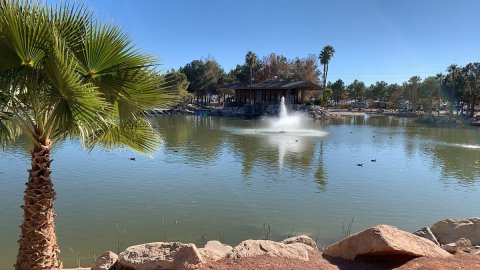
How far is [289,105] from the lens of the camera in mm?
65812

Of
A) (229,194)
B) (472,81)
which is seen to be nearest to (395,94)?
(472,81)

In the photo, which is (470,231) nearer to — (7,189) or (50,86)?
(50,86)

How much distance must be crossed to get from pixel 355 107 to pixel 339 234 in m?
98.9

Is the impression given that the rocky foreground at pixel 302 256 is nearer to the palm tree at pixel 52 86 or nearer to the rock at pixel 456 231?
the palm tree at pixel 52 86

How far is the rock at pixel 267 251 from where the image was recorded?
5.25 metres

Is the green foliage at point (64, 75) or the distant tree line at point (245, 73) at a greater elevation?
the distant tree line at point (245, 73)

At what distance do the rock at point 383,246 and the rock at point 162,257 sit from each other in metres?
2.07

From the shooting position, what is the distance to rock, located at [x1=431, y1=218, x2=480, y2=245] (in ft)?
28.6

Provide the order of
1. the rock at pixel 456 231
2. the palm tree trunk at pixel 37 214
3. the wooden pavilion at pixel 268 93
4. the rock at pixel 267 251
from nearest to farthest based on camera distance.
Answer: the palm tree trunk at pixel 37 214, the rock at pixel 267 251, the rock at pixel 456 231, the wooden pavilion at pixel 268 93

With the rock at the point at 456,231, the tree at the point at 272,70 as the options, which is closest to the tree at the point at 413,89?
the tree at the point at 272,70

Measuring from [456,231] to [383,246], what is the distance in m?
4.82

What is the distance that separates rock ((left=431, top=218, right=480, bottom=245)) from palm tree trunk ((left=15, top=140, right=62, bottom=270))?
7867mm

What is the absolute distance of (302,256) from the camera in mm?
5410

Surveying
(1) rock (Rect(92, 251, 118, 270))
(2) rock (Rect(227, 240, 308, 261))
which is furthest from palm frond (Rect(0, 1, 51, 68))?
(2) rock (Rect(227, 240, 308, 261))
